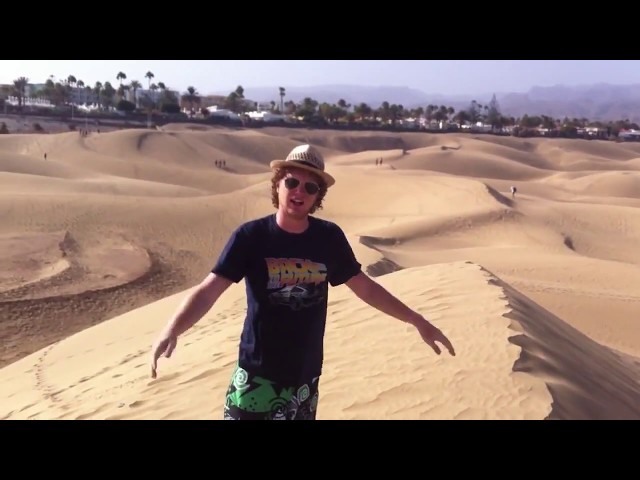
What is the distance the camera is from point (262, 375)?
2861 millimetres

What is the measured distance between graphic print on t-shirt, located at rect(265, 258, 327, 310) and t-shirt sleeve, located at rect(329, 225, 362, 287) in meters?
0.07

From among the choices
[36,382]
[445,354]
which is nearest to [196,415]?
[445,354]

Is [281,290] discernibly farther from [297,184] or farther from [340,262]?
[297,184]

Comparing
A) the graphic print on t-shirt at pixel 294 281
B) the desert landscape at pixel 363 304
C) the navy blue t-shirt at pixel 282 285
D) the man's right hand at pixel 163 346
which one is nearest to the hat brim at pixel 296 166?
the navy blue t-shirt at pixel 282 285

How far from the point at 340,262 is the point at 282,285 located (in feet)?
0.96

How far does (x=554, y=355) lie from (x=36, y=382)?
5614mm

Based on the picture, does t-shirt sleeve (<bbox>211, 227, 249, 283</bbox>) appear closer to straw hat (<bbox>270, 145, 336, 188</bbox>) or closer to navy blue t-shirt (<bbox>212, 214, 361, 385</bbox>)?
navy blue t-shirt (<bbox>212, 214, 361, 385</bbox>)

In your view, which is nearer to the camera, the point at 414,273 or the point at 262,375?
the point at 262,375

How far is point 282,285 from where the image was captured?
2773 millimetres

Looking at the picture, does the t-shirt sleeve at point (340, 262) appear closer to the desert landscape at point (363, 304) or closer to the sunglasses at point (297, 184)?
the sunglasses at point (297, 184)

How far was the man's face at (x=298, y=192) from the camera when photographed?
2760 millimetres

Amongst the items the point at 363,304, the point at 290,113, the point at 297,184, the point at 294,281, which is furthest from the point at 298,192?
the point at 290,113

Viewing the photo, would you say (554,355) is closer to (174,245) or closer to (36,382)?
(36,382)
